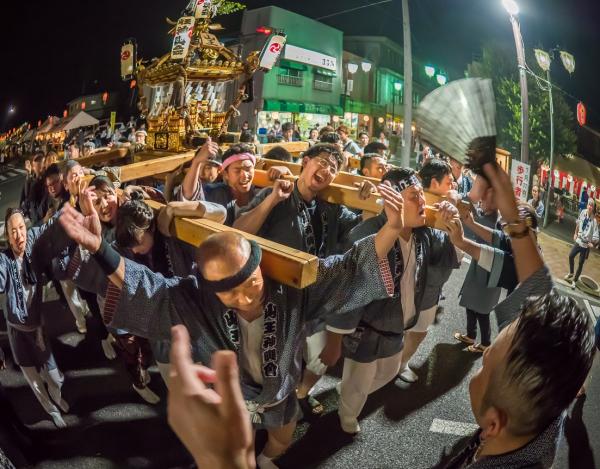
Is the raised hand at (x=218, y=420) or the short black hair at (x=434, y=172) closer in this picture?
the raised hand at (x=218, y=420)

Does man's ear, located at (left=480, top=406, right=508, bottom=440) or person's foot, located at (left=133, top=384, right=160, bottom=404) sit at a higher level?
man's ear, located at (left=480, top=406, right=508, bottom=440)

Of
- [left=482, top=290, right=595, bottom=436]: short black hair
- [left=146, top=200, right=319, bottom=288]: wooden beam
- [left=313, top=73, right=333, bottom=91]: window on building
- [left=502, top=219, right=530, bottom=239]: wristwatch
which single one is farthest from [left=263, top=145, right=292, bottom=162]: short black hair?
[left=313, top=73, right=333, bottom=91]: window on building

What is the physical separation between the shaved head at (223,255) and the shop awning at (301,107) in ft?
88.2

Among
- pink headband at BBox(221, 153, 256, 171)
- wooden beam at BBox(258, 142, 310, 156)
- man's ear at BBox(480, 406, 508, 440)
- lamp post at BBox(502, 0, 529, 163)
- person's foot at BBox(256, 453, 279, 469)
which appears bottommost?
person's foot at BBox(256, 453, 279, 469)

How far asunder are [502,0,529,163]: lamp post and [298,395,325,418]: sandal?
5658mm

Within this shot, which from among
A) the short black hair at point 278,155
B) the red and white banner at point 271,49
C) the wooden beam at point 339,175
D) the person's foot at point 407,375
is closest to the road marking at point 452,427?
the person's foot at point 407,375

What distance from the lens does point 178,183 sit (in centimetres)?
420

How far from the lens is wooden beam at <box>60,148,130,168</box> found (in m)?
5.48

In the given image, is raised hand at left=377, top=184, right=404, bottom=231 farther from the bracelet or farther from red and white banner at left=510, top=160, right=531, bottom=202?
red and white banner at left=510, top=160, right=531, bottom=202

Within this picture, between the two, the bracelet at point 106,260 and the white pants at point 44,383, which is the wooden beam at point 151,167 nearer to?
the white pants at point 44,383

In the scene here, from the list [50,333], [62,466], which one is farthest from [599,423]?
[50,333]

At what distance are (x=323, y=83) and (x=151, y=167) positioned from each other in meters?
29.5

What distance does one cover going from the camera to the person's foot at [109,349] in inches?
181

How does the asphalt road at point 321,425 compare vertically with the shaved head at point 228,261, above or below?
below
